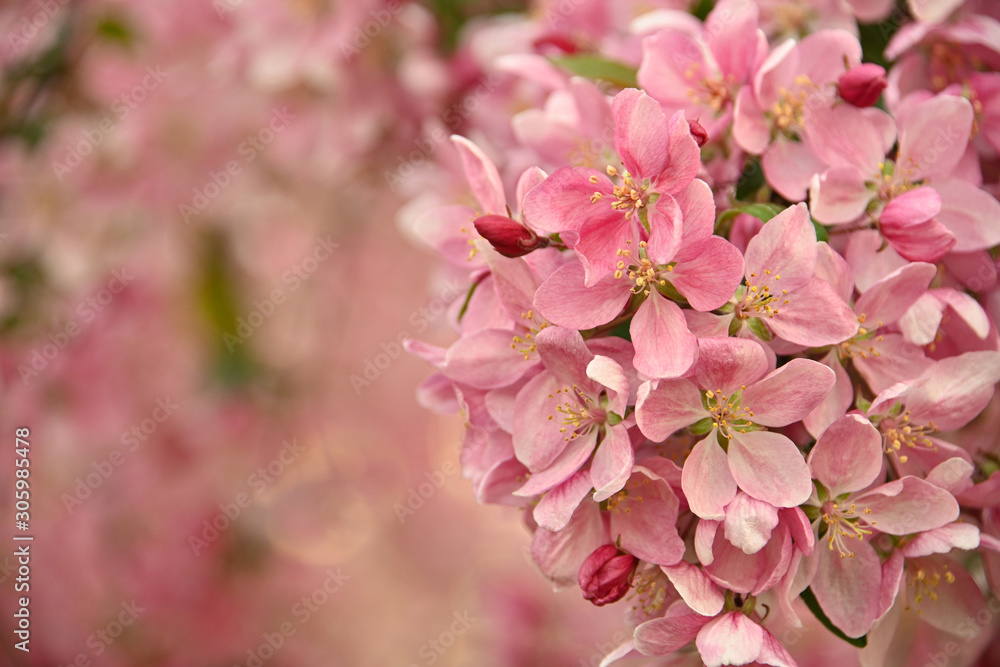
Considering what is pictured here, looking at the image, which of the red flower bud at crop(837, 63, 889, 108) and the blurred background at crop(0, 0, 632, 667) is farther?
the blurred background at crop(0, 0, 632, 667)

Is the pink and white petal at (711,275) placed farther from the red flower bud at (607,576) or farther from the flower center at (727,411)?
the red flower bud at (607,576)

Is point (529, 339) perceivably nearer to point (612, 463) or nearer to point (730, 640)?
point (612, 463)

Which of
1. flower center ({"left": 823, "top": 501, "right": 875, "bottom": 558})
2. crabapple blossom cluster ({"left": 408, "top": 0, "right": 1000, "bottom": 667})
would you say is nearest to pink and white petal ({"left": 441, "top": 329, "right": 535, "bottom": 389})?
crabapple blossom cluster ({"left": 408, "top": 0, "right": 1000, "bottom": 667})

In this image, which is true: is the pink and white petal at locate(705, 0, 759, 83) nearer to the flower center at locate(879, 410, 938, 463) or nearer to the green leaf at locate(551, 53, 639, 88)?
the green leaf at locate(551, 53, 639, 88)

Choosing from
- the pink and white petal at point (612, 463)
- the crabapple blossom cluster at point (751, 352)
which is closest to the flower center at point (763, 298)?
the crabapple blossom cluster at point (751, 352)

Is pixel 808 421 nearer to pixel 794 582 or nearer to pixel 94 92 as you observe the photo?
pixel 794 582

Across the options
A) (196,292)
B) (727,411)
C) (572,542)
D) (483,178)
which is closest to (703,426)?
(727,411)
